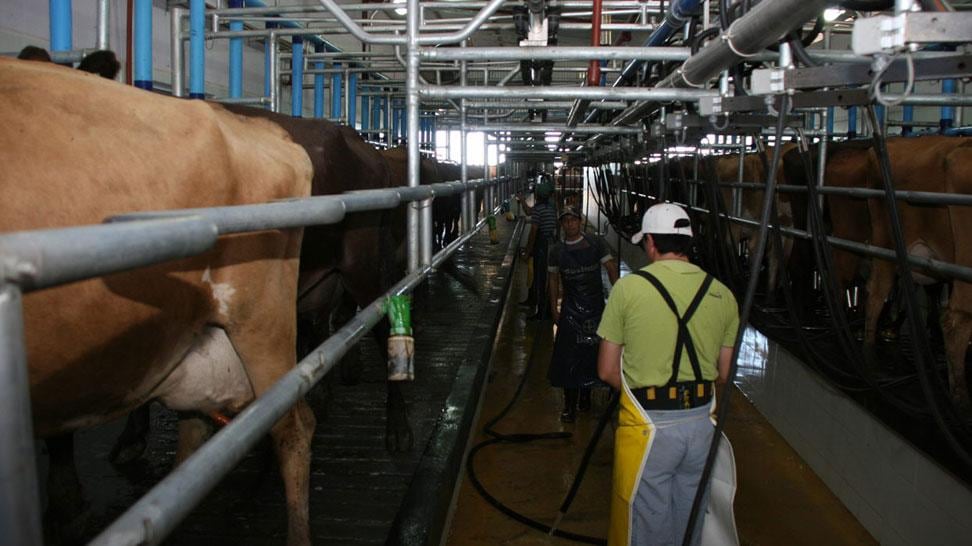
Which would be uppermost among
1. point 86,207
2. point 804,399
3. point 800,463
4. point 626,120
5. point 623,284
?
point 626,120

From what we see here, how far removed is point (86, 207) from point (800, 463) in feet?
17.2

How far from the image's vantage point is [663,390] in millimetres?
3193

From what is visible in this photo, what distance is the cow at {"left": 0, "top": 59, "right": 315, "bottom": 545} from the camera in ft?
5.93

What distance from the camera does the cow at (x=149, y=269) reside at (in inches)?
71.2

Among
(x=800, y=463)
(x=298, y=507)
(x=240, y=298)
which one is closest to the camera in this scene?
(x=240, y=298)

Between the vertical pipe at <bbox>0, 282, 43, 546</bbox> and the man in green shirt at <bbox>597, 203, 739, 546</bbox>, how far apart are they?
262 centimetres

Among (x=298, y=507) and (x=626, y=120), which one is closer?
(x=298, y=507)

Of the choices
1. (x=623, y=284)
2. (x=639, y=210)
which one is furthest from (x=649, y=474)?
(x=639, y=210)

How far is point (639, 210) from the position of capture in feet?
44.9

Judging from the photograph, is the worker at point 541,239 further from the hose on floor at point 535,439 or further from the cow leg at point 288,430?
the cow leg at point 288,430

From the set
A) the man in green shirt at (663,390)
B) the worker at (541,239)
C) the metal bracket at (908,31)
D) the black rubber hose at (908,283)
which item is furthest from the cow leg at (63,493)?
the worker at (541,239)

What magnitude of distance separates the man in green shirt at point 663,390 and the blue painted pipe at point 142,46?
270 cm

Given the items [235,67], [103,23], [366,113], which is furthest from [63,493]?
[366,113]

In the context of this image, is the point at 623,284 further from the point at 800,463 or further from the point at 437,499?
the point at 800,463
